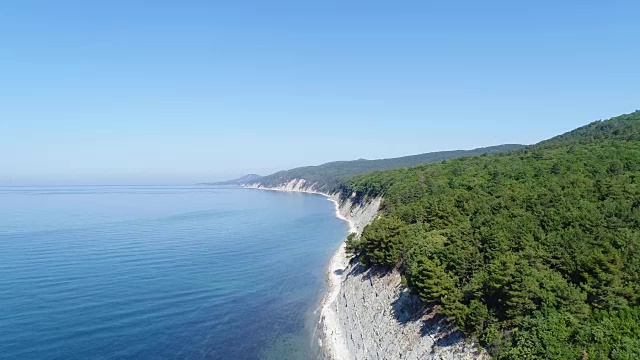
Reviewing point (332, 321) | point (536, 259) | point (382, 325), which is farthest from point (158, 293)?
point (536, 259)

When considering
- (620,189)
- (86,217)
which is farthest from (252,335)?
(86,217)

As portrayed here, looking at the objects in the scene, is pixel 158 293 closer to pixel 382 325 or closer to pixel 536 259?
pixel 382 325

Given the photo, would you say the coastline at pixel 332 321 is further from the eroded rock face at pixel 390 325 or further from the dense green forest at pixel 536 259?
the dense green forest at pixel 536 259

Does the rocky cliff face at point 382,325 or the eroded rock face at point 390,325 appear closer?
the eroded rock face at point 390,325

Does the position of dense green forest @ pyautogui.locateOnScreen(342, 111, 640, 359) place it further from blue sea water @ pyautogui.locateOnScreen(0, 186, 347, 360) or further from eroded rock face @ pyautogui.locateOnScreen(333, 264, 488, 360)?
blue sea water @ pyautogui.locateOnScreen(0, 186, 347, 360)

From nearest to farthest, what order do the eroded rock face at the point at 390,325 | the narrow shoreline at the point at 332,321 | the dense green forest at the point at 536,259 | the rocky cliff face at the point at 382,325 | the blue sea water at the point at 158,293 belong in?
the dense green forest at the point at 536,259 < the eroded rock face at the point at 390,325 < the rocky cliff face at the point at 382,325 < the narrow shoreline at the point at 332,321 < the blue sea water at the point at 158,293

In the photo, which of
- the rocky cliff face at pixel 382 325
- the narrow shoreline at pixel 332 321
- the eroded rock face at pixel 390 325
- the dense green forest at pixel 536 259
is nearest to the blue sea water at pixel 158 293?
the narrow shoreline at pixel 332 321
